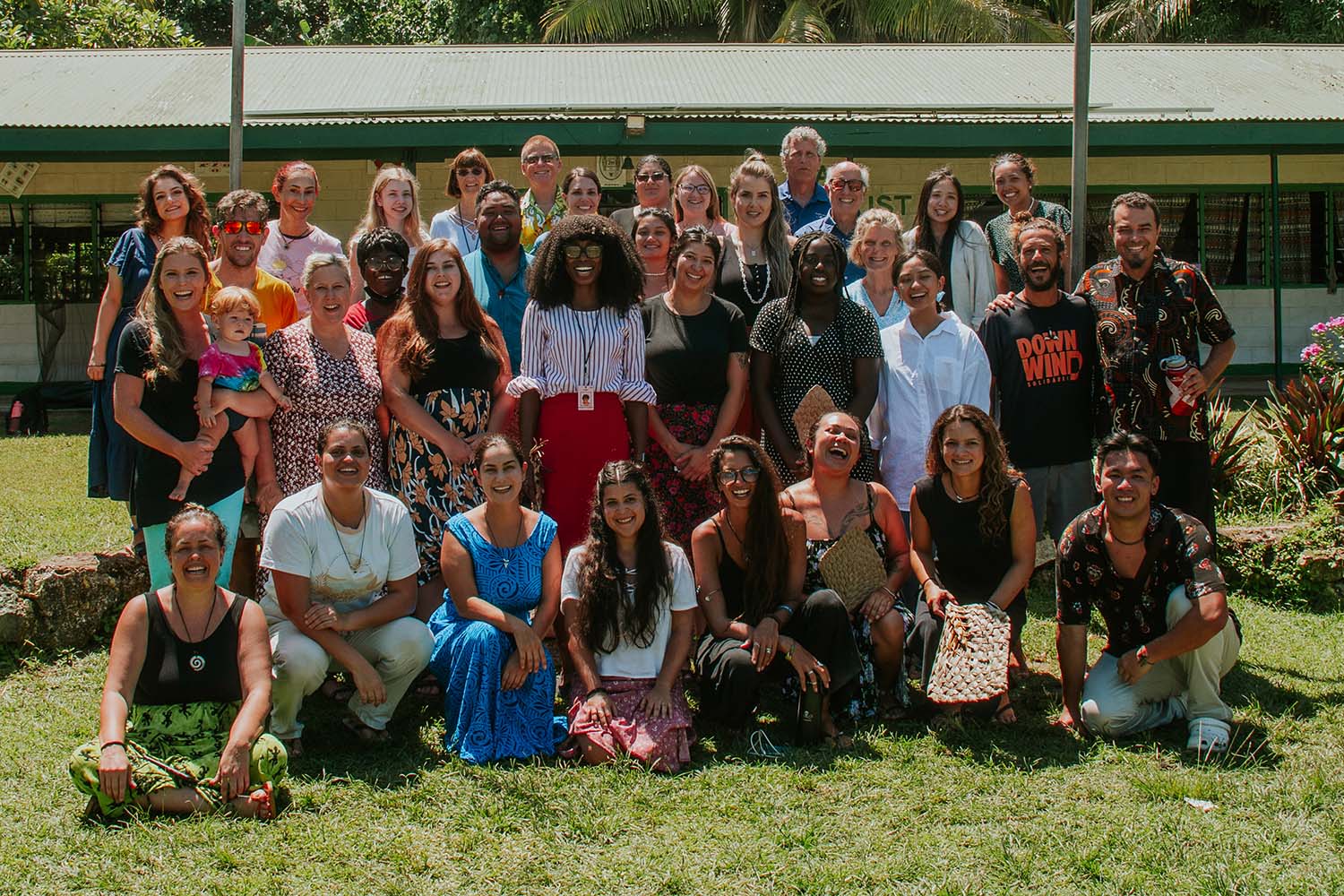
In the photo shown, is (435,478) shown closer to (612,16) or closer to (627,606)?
(627,606)

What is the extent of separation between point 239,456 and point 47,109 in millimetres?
8744

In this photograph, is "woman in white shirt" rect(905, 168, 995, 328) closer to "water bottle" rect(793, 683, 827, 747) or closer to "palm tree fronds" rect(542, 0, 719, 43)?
"water bottle" rect(793, 683, 827, 747)

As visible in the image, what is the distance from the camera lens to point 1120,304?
18.9 ft

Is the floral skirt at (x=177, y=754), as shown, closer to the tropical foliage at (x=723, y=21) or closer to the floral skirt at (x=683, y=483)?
the floral skirt at (x=683, y=483)

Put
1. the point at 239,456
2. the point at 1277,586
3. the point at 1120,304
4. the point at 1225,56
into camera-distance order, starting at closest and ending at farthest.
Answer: the point at 239,456 < the point at 1120,304 < the point at 1277,586 < the point at 1225,56

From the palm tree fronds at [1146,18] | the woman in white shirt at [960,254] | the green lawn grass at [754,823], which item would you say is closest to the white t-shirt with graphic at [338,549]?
the green lawn grass at [754,823]

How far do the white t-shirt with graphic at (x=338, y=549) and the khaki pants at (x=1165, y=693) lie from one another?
268 cm

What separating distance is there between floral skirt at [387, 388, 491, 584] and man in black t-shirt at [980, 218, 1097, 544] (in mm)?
2396

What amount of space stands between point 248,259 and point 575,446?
1.84 metres

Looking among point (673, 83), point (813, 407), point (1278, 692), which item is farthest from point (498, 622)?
point (673, 83)

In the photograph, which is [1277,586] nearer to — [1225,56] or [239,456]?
[239,456]

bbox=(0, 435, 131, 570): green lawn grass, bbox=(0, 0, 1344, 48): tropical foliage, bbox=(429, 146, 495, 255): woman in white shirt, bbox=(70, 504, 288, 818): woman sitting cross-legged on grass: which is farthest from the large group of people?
bbox=(0, 0, 1344, 48): tropical foliage

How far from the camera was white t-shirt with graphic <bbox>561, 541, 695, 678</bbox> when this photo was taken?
495 cm

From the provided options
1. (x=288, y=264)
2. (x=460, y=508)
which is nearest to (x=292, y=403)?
(x=460, y=508)
